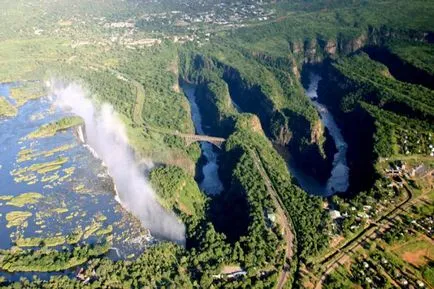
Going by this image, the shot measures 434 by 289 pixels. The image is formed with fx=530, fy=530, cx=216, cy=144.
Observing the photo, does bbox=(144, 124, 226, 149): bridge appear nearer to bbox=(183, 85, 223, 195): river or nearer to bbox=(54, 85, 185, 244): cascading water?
bbox=(183, 85, 223, 195): river

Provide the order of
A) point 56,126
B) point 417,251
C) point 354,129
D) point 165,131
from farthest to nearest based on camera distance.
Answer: point 354,129, point 56,126, point 165,131, point 417,251

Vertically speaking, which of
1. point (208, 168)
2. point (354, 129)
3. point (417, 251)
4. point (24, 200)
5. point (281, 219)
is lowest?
point (208, 168)

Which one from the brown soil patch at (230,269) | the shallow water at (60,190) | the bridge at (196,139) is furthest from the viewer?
the bridge at (196,139)

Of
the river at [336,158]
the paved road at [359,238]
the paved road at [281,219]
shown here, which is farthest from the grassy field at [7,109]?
the paved road at [359,238]

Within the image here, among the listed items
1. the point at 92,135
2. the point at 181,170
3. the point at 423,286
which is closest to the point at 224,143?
the point at 181,170

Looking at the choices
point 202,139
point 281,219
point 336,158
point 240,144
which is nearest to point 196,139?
point 202,139

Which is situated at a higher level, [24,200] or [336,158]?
[24,200]

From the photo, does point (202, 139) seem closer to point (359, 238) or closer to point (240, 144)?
point (240, 144)

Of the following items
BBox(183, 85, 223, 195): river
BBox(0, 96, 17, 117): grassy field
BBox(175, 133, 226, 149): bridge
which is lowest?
BBox(183, 85, 223, 195): river

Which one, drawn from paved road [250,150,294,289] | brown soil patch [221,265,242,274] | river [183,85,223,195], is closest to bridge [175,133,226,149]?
river [183,85,223,195]

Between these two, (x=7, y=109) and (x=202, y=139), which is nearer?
(x=202, y=139)

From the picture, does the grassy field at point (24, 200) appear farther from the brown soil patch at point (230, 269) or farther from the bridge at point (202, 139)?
the brown soil patch at point (230, 269)

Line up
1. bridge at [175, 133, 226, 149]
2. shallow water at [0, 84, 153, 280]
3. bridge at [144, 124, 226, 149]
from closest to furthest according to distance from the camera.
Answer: shallow water at [0, 84, 153, 280]
bridge at [144, 124, 226, 149]
bridge at [175, 133, 226, 149]
